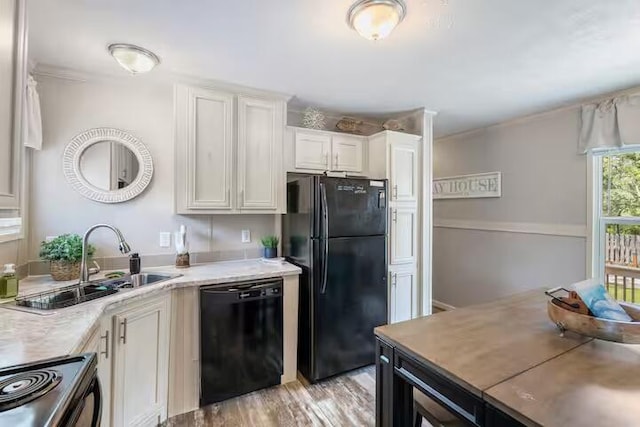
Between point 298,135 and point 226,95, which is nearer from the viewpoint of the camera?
point 226,95

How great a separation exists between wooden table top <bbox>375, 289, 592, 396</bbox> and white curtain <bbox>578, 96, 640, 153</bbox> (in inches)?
81.0

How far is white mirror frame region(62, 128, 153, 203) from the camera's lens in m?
2.23

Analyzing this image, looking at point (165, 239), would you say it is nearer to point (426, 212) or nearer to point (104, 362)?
point (104, 362)

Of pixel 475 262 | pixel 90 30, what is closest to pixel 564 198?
pixel 475 262

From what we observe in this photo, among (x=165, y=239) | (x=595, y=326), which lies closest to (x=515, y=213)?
(x=595, y=326)

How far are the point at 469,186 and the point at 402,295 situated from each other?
184cm

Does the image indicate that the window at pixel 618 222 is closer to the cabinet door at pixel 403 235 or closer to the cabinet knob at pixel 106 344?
the cabinet door at pixel 403 235

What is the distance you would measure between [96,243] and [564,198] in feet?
13.9

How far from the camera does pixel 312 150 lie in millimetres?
2896

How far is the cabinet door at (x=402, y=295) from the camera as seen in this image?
297 cm

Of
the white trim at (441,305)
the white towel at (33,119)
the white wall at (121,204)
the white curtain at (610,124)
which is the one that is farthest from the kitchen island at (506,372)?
the white trim at (441,305)

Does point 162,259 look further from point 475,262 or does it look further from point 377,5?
point 475,262

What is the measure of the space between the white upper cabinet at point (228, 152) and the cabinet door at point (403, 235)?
44.6 inches

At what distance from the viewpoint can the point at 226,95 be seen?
2484mm
